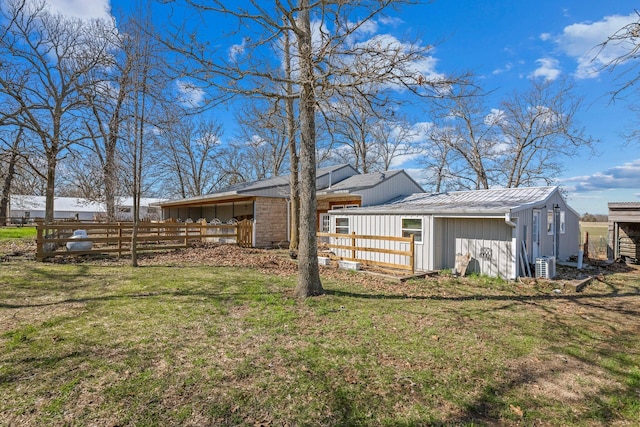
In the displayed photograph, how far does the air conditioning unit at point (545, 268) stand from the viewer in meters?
9.61

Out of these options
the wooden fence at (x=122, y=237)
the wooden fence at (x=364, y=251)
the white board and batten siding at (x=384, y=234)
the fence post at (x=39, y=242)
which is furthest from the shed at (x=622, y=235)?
the fence post at (x=39, y=242)

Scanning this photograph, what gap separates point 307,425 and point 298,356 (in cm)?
126

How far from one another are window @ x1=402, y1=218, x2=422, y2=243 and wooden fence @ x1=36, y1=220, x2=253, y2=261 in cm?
772

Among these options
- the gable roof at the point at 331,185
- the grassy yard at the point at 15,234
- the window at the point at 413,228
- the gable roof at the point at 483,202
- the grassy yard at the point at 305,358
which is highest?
the gable roof at the point at 331,185

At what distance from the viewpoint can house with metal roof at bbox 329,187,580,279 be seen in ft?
31.7

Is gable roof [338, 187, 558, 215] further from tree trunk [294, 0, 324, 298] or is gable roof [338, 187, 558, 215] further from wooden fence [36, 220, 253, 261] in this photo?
wooden fence [36, 220, 253, 261]

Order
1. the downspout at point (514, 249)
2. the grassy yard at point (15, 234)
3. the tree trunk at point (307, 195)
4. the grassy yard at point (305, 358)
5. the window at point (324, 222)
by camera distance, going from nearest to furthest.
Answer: the grassy yard at point (305, 358)
the tree trunk at point (307, 195)
the downspout at point (514, 249)
the window at point (324, 222)
the grassy yard at point (15, 234)

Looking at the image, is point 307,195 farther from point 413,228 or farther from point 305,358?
point 413,228

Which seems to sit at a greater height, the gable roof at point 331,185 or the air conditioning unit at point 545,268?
the gable roof at point 331,185

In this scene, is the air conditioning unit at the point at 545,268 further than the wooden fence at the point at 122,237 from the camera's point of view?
No

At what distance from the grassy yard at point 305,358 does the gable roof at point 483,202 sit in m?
3.16

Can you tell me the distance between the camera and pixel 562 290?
27.9 feet

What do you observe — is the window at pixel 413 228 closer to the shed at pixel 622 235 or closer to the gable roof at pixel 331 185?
the gable roof at pixel 331 185

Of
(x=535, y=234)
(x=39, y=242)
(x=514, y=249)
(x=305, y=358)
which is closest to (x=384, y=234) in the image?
(x=514, y=249)
